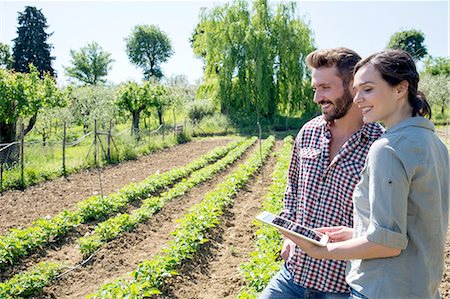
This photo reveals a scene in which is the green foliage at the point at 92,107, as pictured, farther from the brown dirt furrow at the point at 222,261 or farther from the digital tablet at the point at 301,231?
the digital tablet at the point at 301,231

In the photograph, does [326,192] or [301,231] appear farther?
[326,192]

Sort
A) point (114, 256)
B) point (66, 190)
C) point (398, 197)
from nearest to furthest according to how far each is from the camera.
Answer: point (398, 197)
point (114, 256)
point (66, 190)

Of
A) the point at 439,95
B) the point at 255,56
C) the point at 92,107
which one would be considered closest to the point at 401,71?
the point at 255,56

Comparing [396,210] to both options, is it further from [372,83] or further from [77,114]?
[77,114]

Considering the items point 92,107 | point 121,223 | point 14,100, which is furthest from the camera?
point 92,107

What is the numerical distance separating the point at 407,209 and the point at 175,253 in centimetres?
468

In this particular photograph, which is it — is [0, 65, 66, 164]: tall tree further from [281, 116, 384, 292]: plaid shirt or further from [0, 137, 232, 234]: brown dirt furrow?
[281, 116, 384, 292]: plaid shirt

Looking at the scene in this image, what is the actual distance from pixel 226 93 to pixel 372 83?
28.0 metres

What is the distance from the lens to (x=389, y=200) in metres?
1.46

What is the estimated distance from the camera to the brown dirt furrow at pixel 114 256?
5473 mm

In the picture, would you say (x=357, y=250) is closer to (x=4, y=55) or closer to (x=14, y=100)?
(x=14, y=100)

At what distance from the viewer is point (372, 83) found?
165cm

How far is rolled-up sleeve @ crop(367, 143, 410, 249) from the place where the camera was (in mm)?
1456

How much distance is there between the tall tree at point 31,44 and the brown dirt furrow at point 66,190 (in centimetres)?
3083
